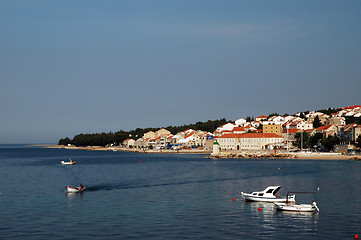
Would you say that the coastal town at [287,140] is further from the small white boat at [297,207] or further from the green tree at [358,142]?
the small white boat at [297,207]

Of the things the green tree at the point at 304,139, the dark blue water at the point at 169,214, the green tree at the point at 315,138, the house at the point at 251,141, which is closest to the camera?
the dark blue water at the point at 169,214

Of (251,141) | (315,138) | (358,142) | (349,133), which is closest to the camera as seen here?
(358,142)

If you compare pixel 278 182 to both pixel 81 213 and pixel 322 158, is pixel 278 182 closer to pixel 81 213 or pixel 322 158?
pixel 81 213

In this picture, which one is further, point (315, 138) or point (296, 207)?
point (315, 138)

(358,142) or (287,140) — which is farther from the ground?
(287,140)

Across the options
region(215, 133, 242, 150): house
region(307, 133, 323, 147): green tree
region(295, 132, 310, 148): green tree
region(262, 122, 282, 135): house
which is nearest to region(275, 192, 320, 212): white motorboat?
region(307, 133, 323, 147): green tree

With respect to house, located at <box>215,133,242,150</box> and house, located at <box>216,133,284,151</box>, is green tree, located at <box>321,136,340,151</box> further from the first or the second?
house, located at <box>215,133,242,150</box>

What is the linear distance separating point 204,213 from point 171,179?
26.5 m

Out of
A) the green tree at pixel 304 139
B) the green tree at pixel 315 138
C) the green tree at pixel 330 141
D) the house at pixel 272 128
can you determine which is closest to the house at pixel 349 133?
the green tree at pixel 330 141

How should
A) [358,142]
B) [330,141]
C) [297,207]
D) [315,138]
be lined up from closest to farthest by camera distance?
[297,207]
[358,142]
[330,141]
[315,138]

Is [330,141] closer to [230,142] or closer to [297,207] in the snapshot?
[230,142]

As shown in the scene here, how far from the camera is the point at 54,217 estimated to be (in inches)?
1246

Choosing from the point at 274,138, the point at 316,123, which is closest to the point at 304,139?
the point at 274,138

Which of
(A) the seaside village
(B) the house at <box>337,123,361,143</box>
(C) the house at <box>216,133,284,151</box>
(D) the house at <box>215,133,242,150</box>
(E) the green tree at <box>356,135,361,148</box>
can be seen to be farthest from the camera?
(D) the house at <box>215,133,242,150</box>
